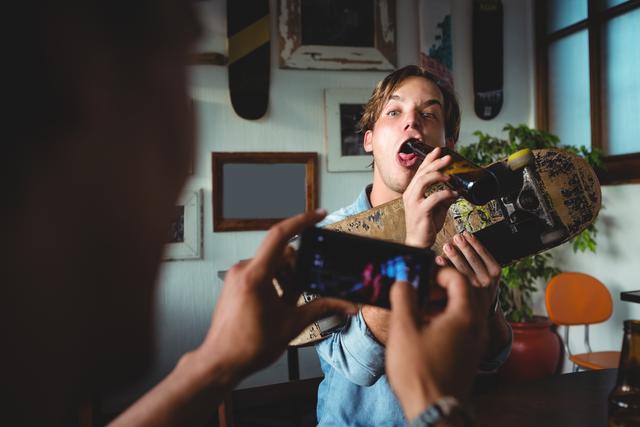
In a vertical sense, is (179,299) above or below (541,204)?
below

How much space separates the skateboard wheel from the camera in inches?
52.9

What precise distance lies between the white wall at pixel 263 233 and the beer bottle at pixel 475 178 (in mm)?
2101

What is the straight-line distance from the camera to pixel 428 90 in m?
1.75

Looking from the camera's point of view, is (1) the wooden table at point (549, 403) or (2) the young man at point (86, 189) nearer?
(2) the young man at point (86, 189)

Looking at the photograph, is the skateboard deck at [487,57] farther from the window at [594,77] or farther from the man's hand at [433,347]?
the man's hand at [433,347]

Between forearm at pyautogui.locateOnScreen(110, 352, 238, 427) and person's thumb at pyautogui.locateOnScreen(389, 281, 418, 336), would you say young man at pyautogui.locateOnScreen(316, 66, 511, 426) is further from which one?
forearm at pyautogui.locateOnScreen(110, 352, 238, 427)

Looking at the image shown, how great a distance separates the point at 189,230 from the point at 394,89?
202cm

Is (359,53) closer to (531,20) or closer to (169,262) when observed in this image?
(531,20)

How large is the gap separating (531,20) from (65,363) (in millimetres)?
4432

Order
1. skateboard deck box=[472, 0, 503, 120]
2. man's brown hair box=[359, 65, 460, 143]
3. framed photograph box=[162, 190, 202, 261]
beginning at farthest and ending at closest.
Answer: skateboard deck box=[472, 0, 503, 120] → framed photograph box=[162, 190, 202, 261] → man's brown hair box=[359, 65, 460, 143]

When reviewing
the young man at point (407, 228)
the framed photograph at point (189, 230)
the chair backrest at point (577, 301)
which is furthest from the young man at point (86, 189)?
the framed photograph at point (189, 230)

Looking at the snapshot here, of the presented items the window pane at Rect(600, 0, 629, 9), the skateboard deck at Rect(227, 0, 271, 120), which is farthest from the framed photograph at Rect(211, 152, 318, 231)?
the window pane at Rect(600, 0, 629, 9)

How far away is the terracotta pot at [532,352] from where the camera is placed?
3217mm

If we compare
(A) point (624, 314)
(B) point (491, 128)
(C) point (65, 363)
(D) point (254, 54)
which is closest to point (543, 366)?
(A) point (624, 314)
